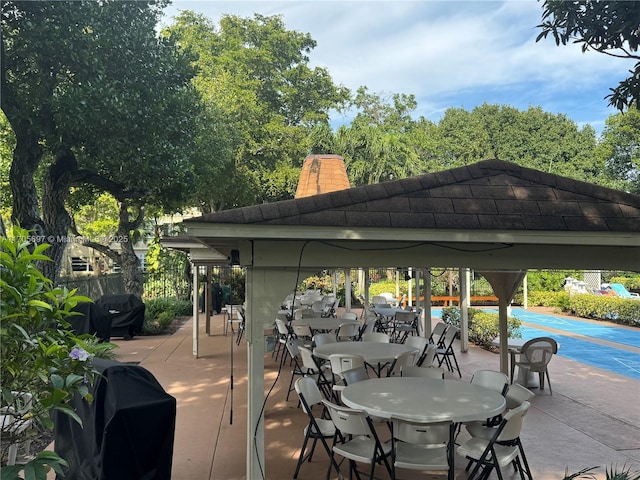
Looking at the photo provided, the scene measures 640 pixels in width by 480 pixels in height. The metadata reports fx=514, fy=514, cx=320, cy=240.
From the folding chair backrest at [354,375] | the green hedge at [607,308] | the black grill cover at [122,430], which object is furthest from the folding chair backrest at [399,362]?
the green hedge at [607,308]

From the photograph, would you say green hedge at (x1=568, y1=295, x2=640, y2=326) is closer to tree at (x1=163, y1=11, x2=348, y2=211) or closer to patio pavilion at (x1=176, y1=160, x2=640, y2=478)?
tree at (x1=163, y1=11, x2=348, y2=211)

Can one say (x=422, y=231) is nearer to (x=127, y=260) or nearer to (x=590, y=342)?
(x=590, y=342)

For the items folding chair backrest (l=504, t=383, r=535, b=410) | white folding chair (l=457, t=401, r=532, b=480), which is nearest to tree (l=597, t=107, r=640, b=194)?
folding chair backrest (l=504, t=383, r=535, b=410)

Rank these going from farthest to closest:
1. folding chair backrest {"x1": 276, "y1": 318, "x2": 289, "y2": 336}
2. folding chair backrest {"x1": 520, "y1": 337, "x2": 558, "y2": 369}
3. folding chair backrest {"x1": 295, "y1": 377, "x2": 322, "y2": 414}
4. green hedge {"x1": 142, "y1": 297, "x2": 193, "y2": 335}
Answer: green hedge {"x1": 142, "y1": 297, "x2": 193, "y2": 335}
folding chair backrest {"x1": 276, "y1": 318, "x2": 289, "y2": 336}
folding chair backrest {"x1": 520, "y1": 337, "x2": 558, "y2": 369}
folding chair backrest {"x1": 295, "y1": 377, "x2": 322, "y2": 414}

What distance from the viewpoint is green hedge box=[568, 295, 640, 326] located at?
17.4 meters

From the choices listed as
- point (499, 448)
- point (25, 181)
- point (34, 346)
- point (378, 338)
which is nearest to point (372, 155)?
point (25, 181)

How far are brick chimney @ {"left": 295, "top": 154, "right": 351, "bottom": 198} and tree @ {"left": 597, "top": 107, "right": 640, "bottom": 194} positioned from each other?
19.7 metres

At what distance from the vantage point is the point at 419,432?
412 centimetres

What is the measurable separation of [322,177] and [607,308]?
11283 mm

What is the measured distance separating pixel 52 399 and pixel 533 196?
432 centimetres

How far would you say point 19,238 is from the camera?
2.76 m

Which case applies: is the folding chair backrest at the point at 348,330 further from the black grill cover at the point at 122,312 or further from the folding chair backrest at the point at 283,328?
the black grill cover at the point at 122,312

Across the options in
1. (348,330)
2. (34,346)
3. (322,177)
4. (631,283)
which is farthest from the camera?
(631,283)

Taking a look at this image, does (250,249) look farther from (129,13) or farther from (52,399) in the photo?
(129,13)
